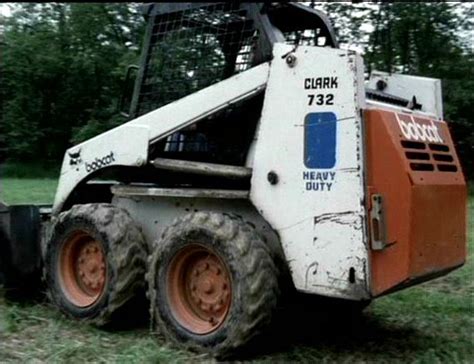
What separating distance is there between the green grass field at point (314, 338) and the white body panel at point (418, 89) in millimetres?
1567

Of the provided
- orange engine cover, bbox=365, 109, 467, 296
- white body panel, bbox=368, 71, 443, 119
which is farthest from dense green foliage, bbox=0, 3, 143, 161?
orange engine cover, bbox=365, 109, 467, 296

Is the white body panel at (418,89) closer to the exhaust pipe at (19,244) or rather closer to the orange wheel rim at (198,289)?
the orange wheel rim at (198,289)

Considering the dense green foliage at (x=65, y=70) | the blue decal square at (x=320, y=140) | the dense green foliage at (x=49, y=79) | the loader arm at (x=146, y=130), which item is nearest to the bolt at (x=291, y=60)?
the loader arm at (x=146, y=130)

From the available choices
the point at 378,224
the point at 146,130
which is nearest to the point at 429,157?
the point at 378,224

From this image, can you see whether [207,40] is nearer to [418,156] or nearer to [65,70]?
[418,156]

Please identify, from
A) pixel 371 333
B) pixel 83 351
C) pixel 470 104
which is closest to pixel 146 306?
pixel 83 351

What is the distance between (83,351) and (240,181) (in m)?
1.48

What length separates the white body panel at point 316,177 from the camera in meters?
4.05

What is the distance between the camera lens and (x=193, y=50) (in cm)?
527

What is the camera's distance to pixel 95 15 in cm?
2364

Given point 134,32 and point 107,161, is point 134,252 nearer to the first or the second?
point 107,161

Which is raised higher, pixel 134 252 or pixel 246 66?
pixel 246 66

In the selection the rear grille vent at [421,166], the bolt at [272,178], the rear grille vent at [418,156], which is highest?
the rear grille vent at [418,156]

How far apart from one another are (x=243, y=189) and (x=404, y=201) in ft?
3.95
